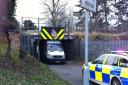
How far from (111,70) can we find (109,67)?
319 millimetres

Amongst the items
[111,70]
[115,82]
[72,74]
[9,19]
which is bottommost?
[72,74]

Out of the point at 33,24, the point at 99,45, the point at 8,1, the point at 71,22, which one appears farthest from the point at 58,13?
the point at 8,1

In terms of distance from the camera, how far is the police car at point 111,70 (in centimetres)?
1205

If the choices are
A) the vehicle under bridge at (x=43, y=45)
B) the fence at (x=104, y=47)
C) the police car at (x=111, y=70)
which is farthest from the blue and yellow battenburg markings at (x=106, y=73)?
the vehicle under bridge at (x=43, y=45)

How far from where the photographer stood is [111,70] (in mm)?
12852

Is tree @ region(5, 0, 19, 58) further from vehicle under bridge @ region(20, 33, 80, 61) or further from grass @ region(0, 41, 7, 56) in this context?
vehicle under bridge @ region(20, 33, 80, 61)

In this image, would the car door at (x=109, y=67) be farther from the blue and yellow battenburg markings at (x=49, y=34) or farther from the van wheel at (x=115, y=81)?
the blue and yellow battenburg markings at (x=49, y=34)

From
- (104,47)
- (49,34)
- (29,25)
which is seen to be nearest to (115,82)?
(104,47)

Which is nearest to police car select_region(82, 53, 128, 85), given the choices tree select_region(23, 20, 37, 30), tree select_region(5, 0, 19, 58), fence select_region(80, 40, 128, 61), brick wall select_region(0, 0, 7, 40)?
tree select_region(5, 0, 19, 58)

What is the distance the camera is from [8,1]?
14.9 metres

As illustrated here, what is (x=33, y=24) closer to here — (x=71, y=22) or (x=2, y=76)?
(x=71, y=22)

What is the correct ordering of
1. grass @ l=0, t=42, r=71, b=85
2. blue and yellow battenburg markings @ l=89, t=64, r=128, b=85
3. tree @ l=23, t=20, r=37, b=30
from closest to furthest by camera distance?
grass @ l=0, t=42, r=71, b=85
blue and yellow battenburg markings @ l=89, t=64, r=128, b=85
tree @ l=23, t=20, r=37, b=30

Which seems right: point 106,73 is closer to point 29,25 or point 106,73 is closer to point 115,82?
point 115,82

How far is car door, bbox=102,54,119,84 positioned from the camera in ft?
41.8
